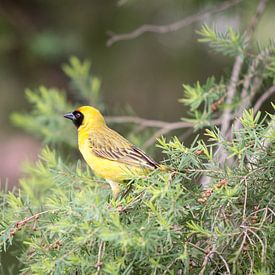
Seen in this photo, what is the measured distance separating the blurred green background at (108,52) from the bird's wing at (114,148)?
192cm

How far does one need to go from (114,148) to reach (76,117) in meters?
A: 0.60

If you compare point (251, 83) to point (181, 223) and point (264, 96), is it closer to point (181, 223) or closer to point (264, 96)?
point (264, 96)

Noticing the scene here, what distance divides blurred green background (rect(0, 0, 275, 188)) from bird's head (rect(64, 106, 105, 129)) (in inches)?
64.6

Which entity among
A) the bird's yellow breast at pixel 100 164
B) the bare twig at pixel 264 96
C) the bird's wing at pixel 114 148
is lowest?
the bird's yellow breast at pixel 100 164

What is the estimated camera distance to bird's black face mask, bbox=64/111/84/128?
4.81m

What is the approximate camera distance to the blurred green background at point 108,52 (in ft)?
21.7

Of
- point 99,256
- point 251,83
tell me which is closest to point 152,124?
point 251,83

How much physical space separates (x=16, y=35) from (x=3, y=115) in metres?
0.89

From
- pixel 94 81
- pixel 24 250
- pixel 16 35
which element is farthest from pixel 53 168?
pixel 16 35

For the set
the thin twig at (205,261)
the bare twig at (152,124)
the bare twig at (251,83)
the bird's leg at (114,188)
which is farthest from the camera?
the bare twig at (152,124)

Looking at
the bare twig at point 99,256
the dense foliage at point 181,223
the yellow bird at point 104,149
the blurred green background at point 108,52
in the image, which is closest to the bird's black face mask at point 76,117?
the yellow bird at point 104,149

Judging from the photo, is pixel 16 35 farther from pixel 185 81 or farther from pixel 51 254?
pixel 51 254

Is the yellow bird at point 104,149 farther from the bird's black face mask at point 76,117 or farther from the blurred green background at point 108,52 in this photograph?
the blurred green background at point 108,52

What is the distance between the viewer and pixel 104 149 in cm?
448
